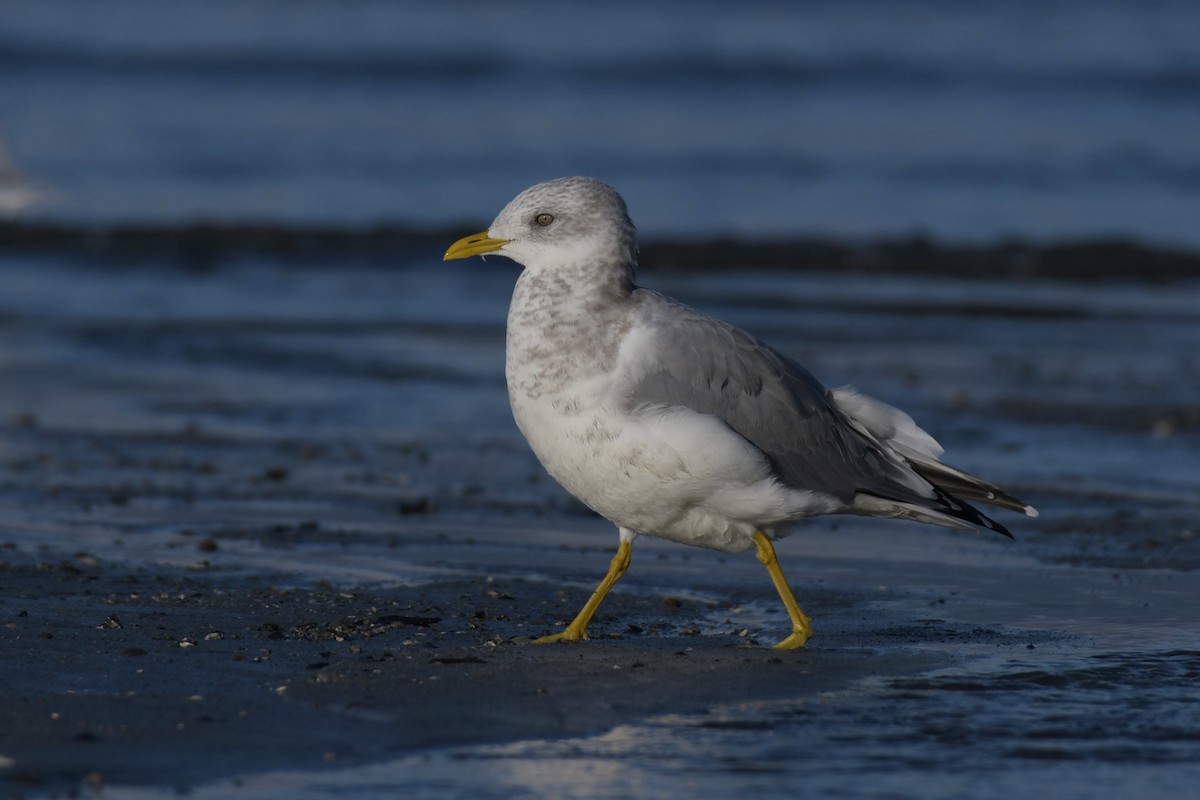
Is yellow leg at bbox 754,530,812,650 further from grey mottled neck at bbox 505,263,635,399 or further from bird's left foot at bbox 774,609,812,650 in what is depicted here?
grey mottled neck at bbox 505,263,635,399

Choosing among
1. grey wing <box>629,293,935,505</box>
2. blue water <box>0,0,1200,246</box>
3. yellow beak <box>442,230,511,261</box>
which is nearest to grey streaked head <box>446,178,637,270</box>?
yellow beak <box>442,230,511,261</box>

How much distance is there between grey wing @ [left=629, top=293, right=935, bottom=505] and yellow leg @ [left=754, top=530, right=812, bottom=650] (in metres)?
0.25

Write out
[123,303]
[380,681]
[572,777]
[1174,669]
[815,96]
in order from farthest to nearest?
1. [815,96]
2. [123,303]
3. [1174,669]
4. [380,681]
5. [572,777]

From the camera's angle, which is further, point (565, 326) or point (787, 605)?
point (787, 605)

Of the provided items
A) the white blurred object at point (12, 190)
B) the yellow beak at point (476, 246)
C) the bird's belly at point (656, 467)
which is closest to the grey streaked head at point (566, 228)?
the yellow beak at point (476, 246)

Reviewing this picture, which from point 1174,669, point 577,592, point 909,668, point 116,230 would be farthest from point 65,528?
point 116,230

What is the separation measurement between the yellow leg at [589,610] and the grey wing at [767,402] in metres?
0.64

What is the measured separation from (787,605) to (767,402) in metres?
0.67

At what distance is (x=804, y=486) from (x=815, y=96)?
23.0m

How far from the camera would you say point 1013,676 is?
17.8 feet

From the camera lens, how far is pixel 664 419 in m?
5.64

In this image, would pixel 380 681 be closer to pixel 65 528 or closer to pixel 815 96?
pixel 65 528

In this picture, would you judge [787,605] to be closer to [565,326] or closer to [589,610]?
[589,610]

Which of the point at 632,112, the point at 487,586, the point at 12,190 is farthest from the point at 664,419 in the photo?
the point at 632,112
